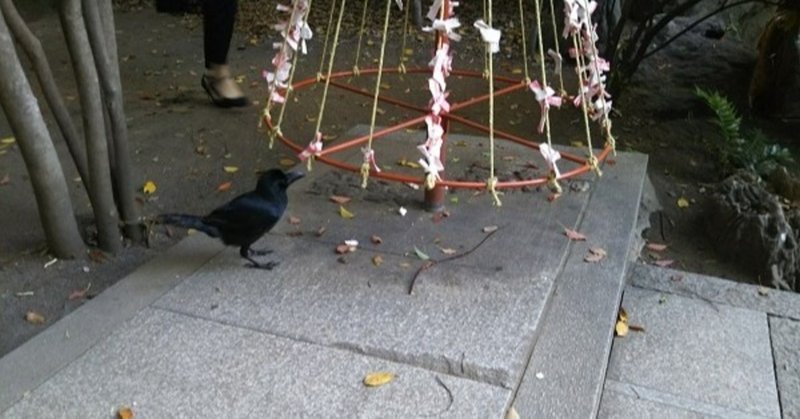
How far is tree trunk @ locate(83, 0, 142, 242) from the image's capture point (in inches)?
117

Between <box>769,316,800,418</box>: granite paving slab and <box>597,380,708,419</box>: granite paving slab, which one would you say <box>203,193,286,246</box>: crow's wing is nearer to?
<box>597,380,708,419</box>: granite paving slab

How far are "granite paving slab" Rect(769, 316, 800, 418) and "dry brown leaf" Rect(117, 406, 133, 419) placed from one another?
172 cm

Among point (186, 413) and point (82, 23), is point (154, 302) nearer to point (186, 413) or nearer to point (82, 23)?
point (186, 413)

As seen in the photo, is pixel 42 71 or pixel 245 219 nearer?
pixel 245 219

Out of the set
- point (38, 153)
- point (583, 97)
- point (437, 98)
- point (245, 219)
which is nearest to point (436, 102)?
point (437, 98)

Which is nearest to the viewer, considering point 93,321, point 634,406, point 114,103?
point 634,406

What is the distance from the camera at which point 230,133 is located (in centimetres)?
477

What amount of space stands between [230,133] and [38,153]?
6.41 feet

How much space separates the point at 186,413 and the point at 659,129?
4260 millimetres

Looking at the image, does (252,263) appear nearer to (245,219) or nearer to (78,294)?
(245,219)

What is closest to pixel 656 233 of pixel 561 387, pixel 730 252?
pixel 730 252

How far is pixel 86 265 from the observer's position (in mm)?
3062

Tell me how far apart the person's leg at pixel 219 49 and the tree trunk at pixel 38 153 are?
6.75ft

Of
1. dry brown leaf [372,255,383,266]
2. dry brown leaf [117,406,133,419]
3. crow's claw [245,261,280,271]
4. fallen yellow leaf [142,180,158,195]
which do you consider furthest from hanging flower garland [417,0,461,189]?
fallen yellow leaf [142,180,158,195]
